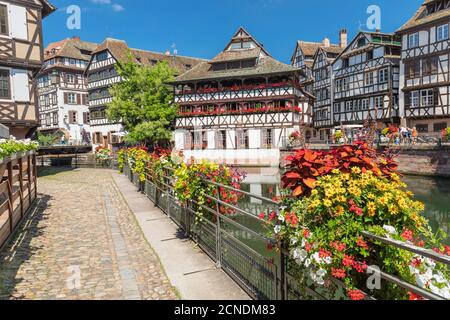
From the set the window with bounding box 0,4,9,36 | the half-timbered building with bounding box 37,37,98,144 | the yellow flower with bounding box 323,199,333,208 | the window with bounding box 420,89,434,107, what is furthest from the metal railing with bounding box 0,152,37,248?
the half-timbered building with bounding box 37,37,98,144

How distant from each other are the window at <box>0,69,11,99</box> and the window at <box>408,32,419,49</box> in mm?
33610

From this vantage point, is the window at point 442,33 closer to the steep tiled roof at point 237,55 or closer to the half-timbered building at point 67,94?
the steep tiled roof at point 237,55

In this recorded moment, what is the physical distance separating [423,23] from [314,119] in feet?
63.5

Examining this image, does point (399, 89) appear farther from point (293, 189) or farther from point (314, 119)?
point (293, 189)

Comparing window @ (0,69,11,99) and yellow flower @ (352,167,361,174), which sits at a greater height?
window @ (0,69,11,99)

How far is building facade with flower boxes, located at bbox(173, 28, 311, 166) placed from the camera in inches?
1359

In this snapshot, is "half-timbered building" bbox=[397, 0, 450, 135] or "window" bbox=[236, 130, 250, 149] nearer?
"half-timbered building" bbox=[397, 0, 450, 135]

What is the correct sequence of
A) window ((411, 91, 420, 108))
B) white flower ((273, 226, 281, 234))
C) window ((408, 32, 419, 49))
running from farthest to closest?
window ((411, 91, 420, 108)) → window ((408, 32, 419, 49)) → white flower ((273, 226, 281, 234))

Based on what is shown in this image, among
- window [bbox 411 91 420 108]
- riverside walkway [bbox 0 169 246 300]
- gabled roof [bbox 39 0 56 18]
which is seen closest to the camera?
riverside walkway [bbox 0 169 246 300]

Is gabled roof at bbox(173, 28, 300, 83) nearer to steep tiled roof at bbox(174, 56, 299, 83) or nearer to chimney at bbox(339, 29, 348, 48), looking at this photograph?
steep tiled roof at bbox(174, 56, 299, 83)

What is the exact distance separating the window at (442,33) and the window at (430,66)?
5.35 feet

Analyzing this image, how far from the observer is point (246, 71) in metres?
35.9

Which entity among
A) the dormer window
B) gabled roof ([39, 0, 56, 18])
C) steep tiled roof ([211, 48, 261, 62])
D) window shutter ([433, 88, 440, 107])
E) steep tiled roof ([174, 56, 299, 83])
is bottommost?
window shutter ([433, 88, 440, 107])

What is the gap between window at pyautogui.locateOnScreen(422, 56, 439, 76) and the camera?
3146 centimetres
